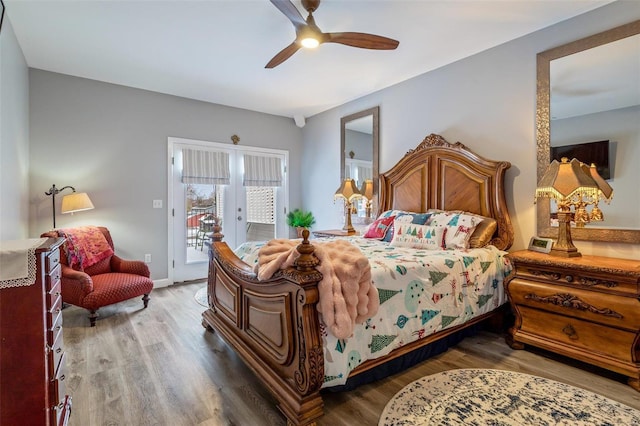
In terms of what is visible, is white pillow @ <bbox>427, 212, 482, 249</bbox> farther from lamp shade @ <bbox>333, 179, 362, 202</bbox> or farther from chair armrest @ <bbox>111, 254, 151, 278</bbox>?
chair armrest @ <bbox>111, 254, 151, 278</bbox>

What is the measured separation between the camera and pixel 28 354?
1.33m

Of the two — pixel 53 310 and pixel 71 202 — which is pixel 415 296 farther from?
pixel 71 202

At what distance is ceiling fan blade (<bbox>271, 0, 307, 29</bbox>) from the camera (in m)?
2.07

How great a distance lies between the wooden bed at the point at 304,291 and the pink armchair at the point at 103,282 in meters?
1.07

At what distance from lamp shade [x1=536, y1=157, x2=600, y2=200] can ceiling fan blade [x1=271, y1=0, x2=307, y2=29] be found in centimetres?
229

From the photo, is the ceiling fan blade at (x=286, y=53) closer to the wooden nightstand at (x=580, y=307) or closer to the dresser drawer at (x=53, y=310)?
the dresser drawer at (x=53, y=310)

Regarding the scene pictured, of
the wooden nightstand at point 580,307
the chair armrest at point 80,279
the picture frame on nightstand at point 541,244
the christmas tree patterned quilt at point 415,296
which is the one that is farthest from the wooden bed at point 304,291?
the chair armrest at point 80,279

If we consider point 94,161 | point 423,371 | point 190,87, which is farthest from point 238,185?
point 423,371

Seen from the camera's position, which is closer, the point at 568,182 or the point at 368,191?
the point at 568,182

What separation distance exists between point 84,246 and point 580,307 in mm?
4638

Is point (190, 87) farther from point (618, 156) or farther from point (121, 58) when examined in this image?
point (618, 156)

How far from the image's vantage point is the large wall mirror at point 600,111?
2332mm

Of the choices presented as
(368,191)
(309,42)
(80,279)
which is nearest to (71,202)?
(80,279)

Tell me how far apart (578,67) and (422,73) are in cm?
157
